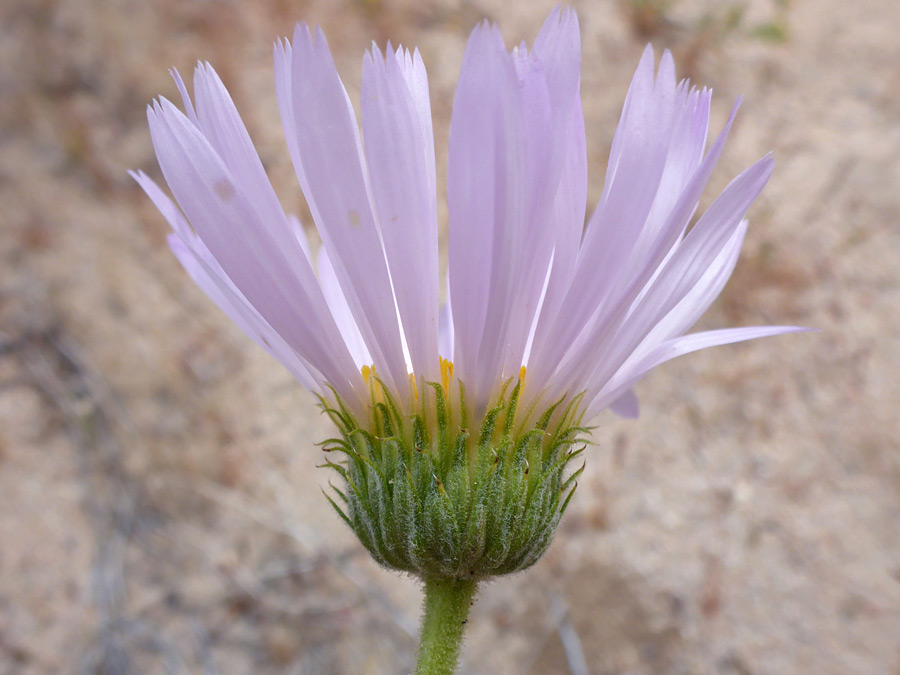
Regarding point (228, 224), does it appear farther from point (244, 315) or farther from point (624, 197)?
point (624, 197)

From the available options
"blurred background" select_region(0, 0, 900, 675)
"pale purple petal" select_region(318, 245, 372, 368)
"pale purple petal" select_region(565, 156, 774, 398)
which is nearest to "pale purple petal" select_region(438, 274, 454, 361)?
"pale purple petal" select_region(318, 245, 372, 368)

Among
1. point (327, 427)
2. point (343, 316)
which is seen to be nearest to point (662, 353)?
point (343, 316)

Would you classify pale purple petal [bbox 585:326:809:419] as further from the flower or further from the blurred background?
the blurred background

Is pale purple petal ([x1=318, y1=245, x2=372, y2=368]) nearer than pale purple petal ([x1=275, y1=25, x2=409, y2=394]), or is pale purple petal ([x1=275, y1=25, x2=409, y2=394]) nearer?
pale purple petal ([x1=275, y1=25, x2=409, y2=394])

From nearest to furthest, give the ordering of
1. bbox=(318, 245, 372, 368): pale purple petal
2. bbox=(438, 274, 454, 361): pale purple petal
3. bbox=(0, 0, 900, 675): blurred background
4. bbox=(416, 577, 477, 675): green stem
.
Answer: bbox=(416, 577, 477, 675): green stem
bbox=(318, 245, 372, 368): pale purple petal
bbox=(438, 274, 454, 361): pale purple petal
bbox=(0, 0, 900, 675): blurred background

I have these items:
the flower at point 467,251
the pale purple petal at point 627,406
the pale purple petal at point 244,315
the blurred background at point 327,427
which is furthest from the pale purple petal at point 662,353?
the blurred background at point 327,427

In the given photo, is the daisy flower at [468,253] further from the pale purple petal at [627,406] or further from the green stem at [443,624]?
the pale purple petal at [627,406]

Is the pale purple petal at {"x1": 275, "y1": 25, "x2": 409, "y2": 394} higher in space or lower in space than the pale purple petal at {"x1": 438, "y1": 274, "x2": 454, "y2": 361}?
lower
